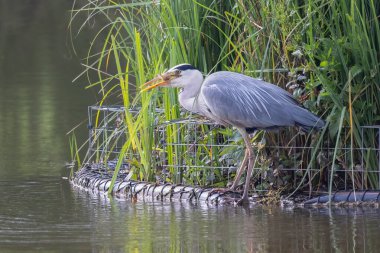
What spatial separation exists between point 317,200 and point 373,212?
1.54 feet

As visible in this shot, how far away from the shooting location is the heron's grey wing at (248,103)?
8.16 meters

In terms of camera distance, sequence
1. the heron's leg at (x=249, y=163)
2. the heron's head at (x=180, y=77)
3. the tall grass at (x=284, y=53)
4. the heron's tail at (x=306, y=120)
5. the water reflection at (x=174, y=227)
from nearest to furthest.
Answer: the water reflection at (x=174, y=227) → the heron's tail at (x=306, y=120) → the tall grass at (x=284, y=53) → the heron's leg at (x=249, y=163) → the heron's head at (x=180, y=77)

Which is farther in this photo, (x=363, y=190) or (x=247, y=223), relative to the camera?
(x=363, y=190)

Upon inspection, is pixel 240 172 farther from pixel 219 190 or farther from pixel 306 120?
pixel 306 120

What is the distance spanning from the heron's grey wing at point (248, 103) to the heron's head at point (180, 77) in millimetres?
99

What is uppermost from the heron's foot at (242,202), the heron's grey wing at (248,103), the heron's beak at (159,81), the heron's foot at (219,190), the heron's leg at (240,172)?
the heron's beak at (159,81)

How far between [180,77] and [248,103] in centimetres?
55

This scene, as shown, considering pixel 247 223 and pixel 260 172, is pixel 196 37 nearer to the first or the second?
pixel 260 172

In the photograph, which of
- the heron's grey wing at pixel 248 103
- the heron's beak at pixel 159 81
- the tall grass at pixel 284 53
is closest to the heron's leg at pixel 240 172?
the heron's grey wing at pixel 248 103

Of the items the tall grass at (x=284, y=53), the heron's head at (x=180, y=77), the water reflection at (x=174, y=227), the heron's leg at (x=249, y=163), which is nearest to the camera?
the water reflection at (x=174, y=227)

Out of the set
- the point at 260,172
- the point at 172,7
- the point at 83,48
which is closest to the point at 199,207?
the point at 260,172

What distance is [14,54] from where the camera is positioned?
67.3 feet

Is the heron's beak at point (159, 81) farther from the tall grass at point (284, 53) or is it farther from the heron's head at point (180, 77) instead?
the tall grass at point (284, 53)

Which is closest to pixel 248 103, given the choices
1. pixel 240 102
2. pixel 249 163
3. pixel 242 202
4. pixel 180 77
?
pixel 240 102
